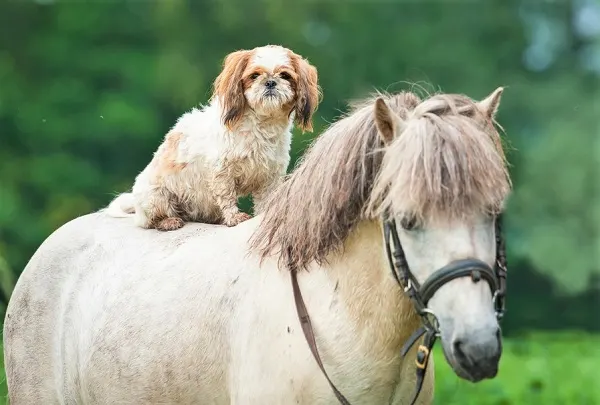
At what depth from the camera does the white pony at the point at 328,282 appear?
10.5ft

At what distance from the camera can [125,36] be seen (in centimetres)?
2350

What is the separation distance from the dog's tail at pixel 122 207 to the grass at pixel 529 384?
1716 millimetres

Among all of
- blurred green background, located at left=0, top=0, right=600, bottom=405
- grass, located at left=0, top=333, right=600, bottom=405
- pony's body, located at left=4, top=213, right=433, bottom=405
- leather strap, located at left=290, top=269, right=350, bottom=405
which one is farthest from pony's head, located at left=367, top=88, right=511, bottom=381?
blurred green background, located at left=0, top=0, right=600, bottom=405

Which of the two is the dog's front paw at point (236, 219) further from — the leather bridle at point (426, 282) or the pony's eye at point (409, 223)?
the pony's eye at point (409, 223)

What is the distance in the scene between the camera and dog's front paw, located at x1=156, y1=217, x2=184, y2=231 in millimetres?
4641

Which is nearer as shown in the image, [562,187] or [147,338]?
[147,338]

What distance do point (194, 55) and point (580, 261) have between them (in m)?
9.65

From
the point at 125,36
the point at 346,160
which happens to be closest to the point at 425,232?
the point at 346,160

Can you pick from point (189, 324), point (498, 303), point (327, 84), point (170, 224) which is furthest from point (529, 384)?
point (327, 84)

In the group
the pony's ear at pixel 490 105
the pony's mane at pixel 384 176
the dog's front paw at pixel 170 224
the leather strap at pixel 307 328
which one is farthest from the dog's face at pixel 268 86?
the pony's ear at pixel 490 105

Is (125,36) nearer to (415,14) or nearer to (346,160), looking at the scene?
(415,14)

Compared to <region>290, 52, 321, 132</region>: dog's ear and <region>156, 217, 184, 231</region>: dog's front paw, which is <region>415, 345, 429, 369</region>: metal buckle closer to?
<region>290, 52, 321, 132</region>: dog's ear

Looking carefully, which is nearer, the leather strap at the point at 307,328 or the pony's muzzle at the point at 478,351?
the pony's muzzle at the point at 478,351

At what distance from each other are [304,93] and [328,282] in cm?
118
